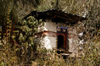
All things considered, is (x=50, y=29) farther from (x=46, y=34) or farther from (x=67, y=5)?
(x=67, y=5)

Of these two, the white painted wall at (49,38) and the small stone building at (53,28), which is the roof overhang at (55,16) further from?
the white painted wall at (49,38)

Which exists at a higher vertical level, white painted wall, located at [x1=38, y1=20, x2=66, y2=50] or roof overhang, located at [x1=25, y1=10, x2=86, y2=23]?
roof overhang, located at [x1=25, y1=10, x2=86, y2=23]

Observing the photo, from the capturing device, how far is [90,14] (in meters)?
14.1

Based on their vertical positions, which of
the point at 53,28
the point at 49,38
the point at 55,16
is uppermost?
the point at 55,16

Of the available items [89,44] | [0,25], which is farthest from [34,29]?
[89,44]

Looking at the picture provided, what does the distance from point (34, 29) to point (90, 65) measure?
4873 mm

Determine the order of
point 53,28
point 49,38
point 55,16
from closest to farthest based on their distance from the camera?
1. point 49,38
2. point 55,16
3. point 53,28

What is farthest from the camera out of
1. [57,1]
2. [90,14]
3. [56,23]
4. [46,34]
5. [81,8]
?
[90,14]

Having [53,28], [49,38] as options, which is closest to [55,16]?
[53,28]

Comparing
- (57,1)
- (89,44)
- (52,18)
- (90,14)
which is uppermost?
(57,1)

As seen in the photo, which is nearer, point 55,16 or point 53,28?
point 55,16

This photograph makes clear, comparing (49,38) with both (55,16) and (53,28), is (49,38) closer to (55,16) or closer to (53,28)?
(53,28)

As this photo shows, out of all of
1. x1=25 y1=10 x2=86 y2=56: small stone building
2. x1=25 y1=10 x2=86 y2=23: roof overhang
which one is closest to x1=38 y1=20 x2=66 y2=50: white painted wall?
x1=25 y1=10 x2=86 y2=56: small stone building

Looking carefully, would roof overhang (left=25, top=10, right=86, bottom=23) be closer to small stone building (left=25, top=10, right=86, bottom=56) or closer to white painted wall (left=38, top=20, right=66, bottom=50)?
small stone building (left=25, top=10, right=86, bottom=56)
